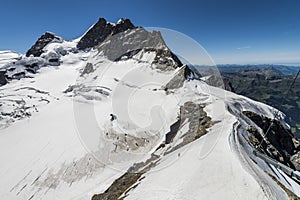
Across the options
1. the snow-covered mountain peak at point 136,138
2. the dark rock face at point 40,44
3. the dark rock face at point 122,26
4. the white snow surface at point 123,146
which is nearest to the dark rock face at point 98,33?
the dark rock face at point 122,26

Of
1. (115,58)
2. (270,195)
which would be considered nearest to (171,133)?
(270,195)

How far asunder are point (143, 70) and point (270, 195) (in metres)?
58.5

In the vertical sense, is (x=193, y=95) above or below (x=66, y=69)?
below

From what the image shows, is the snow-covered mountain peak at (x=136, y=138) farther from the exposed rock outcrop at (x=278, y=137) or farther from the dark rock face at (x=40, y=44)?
the dark rock face at (x=40, y=44)

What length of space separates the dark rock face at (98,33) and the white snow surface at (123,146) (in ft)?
173

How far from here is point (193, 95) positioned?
137 feet

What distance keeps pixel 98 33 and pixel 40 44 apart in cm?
3683

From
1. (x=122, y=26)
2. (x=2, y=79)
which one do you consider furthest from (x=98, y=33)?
(x=2, y=79)

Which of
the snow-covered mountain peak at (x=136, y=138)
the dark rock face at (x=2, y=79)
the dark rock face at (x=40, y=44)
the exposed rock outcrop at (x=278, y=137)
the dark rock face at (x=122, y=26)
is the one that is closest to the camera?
the snow-covered mountain peak at (x=136, y=138)

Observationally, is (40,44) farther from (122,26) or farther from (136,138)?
(136,138)

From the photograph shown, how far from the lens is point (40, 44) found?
404 ft

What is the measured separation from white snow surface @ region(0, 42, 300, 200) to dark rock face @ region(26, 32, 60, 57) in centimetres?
5839

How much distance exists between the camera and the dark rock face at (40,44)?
119906 millimetres

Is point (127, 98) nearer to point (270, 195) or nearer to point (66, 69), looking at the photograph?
point (270, 195)
